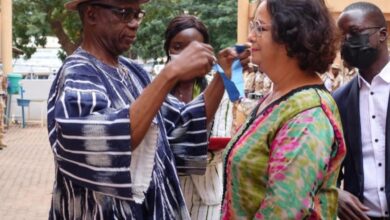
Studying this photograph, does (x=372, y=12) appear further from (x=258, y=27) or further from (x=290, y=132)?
(x=290, y=132)

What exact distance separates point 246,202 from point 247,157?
6.5 inches

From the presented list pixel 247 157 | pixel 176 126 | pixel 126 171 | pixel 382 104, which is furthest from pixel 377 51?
pixel 126 171

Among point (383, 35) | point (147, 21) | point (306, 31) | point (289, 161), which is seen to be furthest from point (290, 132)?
point (147, 21)

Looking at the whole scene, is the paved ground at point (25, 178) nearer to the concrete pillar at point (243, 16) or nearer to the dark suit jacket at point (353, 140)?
the dark suit jacket at point (353, 140)

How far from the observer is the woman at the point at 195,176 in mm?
3676

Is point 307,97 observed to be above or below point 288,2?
below

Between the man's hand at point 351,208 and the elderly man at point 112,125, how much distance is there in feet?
2.41

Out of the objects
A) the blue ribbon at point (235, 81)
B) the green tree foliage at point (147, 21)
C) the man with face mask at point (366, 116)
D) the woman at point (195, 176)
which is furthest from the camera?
the green tree foliage at point (147, 21)

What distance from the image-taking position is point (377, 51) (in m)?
3.27

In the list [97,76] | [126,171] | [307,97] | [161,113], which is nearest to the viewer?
[307,97]

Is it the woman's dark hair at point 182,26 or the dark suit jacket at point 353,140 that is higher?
the woman's dark hair at point 182,26

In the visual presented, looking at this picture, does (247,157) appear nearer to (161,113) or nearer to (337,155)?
(337,155)

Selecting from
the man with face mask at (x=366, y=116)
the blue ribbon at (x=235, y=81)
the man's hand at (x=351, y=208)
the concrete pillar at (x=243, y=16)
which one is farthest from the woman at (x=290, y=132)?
the concrete pillar at (x=243, y=16)

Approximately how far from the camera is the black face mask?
323 centimetres
